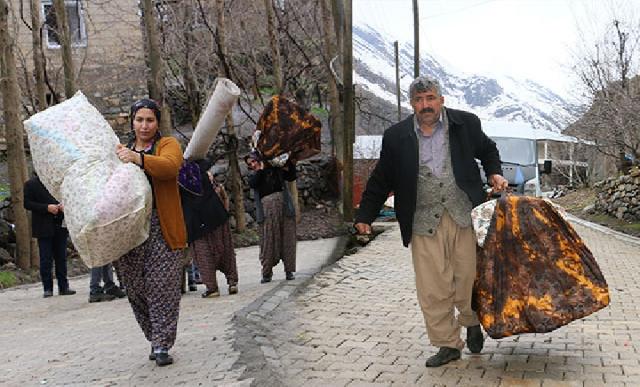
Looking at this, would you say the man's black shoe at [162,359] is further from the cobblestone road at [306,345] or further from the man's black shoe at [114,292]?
the man's black shoe at [114,292]

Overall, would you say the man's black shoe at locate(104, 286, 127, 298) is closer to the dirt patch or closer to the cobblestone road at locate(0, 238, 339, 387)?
the cobblestone road at locate(0, 238, 339, 387)

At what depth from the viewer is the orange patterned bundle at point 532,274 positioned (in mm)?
4711

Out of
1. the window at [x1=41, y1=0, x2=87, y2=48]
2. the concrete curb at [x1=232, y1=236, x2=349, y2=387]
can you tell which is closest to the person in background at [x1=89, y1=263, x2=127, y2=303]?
the concrete curb at [x1=232, y1=236, x2=349, y2=387]

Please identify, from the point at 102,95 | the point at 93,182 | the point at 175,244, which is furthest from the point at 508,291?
the point at 102,95

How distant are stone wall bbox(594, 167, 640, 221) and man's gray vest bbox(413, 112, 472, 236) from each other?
16654 mm

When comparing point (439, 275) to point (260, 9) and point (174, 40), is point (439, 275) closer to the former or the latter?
point (174, 40)

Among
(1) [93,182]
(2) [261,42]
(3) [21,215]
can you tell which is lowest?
(3) [21,215]

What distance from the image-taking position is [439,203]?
16.7 ft

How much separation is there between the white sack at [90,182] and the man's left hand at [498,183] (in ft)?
7.24

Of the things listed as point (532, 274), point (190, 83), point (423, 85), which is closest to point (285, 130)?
point (423, 85)

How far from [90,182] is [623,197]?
19.1m

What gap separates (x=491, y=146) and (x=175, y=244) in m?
2.21

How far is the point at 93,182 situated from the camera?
4773mm

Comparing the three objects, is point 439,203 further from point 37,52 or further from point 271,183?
point 37,52
